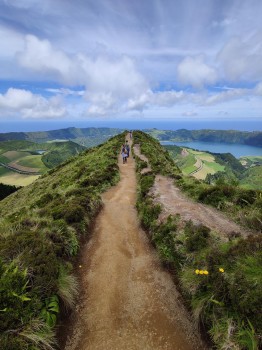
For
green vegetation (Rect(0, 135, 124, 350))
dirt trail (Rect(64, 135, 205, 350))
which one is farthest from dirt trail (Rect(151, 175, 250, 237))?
green vegetation (Rect(0, 135, 124, 350))

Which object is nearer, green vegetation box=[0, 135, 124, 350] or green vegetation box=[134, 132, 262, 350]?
green vegetation box=[0, 135, 124, 350]

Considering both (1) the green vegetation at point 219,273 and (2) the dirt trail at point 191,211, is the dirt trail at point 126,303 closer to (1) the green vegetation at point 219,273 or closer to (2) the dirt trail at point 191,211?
(1) the green vegetation at point 219,273

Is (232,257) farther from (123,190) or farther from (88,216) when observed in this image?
(123,190)

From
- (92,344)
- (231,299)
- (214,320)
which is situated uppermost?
(231,299)

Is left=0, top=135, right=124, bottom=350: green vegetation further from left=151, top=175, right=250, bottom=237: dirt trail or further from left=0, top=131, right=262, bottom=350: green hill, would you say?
left=151, top=175, right=250, bottom=237: dirt trail

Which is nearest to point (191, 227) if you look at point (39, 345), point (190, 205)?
point (190, 205)

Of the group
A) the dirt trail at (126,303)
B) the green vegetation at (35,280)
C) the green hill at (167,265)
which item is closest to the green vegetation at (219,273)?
the green hill at (167,265)
